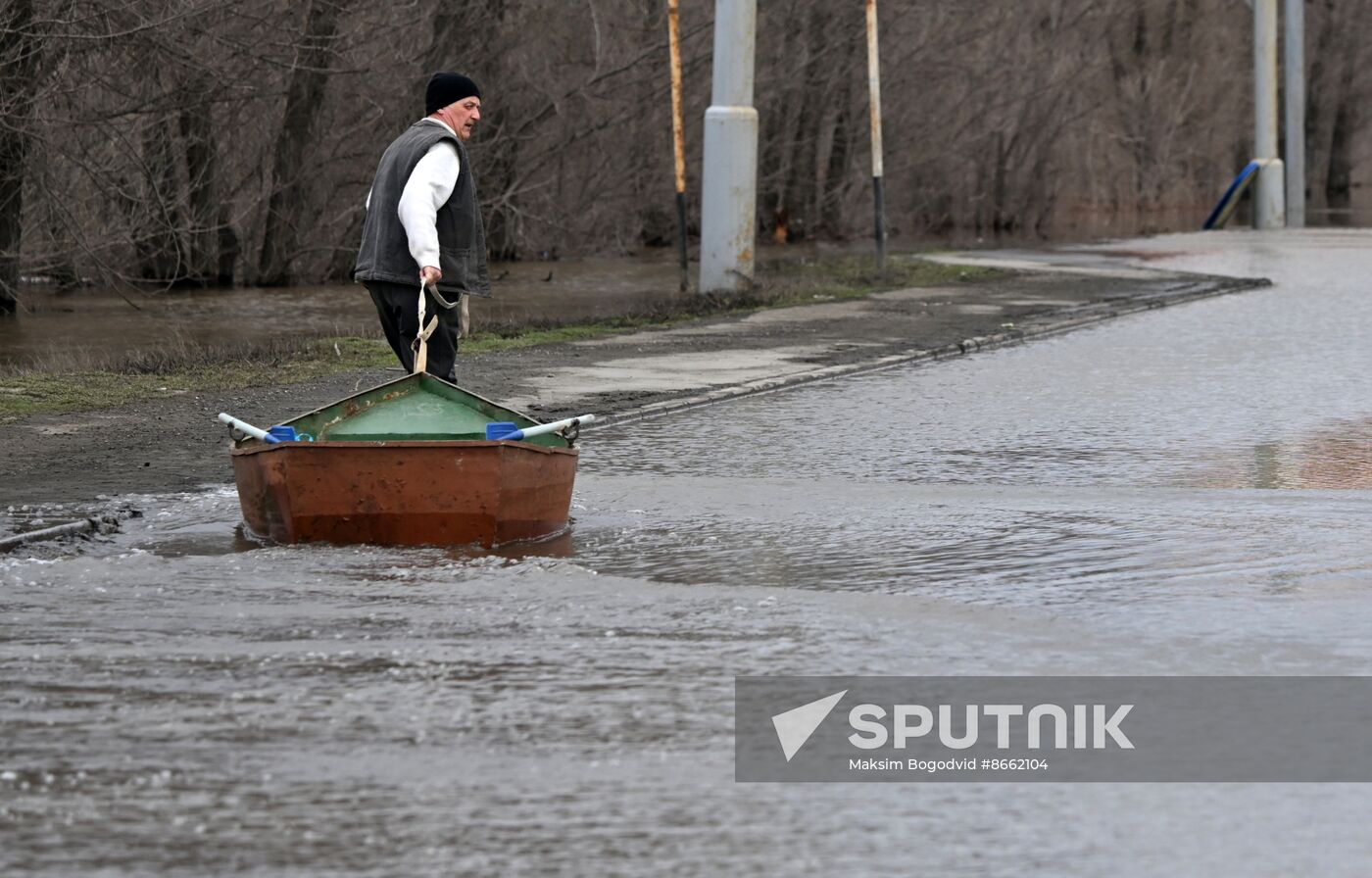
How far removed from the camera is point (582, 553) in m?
8.51

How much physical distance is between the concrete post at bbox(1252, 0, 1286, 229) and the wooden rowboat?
3129 centimetres

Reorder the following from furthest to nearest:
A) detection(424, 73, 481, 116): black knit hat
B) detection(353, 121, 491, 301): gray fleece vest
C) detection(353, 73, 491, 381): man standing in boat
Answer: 1. detection(424, 73, 481, 116): black knit hat
2. detection(353, 121, 491, 301): gray fleece vest
3. detection(353, 73, 491, 381): man standing in boat

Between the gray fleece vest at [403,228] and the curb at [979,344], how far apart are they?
2824mm

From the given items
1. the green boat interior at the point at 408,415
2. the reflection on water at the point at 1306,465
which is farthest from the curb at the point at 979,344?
the green boat interior at the point at 408,415

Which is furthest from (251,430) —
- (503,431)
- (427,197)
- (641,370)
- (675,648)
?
(641,370)

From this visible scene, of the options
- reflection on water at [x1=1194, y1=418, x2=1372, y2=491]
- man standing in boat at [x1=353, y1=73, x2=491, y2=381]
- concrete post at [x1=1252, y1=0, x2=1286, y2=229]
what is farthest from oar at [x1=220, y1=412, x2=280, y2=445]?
concrete post at [x1=1252, y1=0, x2=1286, y2=229]

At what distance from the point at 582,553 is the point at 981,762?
3.19 meters

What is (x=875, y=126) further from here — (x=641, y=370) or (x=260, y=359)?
(x=260, y=359)

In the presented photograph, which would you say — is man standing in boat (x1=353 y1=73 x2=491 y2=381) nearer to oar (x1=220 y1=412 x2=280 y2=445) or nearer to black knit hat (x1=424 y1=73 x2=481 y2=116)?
black knit hat (x1=424 y1=73 x2=481 y2=116)

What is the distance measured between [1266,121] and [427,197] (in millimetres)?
30922

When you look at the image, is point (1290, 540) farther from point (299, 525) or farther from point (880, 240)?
point (880, 240)

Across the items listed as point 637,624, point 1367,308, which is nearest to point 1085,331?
point 1367,308

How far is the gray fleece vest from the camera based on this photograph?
31.7 ft

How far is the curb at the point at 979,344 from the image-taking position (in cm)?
1346
